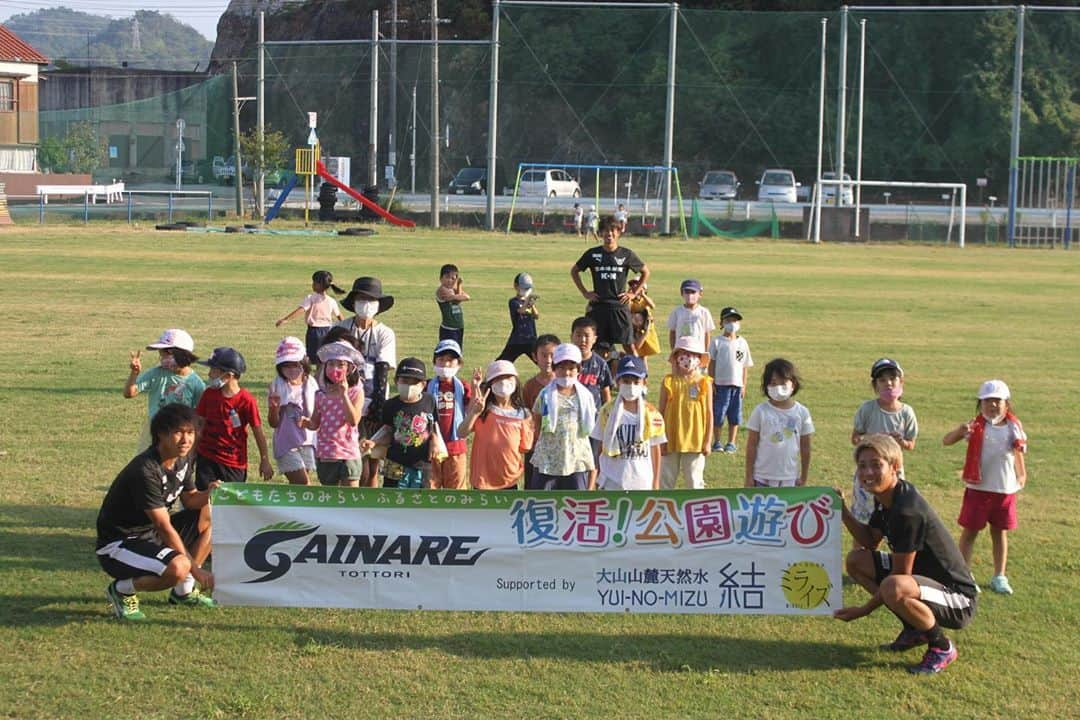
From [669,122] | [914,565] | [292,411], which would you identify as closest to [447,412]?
[292,411]

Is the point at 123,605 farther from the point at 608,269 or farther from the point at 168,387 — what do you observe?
the point at 608,269

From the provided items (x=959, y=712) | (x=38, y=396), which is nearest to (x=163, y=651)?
(x=959, y=712)

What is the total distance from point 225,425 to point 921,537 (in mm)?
4461

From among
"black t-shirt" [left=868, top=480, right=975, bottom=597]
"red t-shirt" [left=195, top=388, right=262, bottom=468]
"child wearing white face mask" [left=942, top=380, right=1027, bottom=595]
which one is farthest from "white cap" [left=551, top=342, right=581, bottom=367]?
"child wearing white face mask" [left=942, top=380, right=1027, bottom=595]

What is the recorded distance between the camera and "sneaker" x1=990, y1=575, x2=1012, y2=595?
28.7ft

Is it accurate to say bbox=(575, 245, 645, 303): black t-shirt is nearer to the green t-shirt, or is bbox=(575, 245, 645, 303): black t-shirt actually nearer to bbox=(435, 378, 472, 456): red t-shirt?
bbox=(435, 378, 472, 456): red t-shirt

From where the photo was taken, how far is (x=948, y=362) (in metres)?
19.3

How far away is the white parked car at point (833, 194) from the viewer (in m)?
51.8

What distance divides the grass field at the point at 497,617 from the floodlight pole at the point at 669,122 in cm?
2349

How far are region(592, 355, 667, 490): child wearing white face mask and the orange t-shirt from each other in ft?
1.78

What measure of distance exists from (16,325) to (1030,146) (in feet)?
144

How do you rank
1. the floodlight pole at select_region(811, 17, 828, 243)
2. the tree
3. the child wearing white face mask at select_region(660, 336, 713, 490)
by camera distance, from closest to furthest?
the child wearing white face mask at select_region(660, 336, 713, 490), the floodlight pole at select_region(811, 17, 828, 243), the tree

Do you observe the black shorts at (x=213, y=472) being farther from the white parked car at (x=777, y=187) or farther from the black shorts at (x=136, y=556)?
the white parked car at (x=777, y=187)

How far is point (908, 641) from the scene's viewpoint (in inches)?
301
